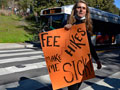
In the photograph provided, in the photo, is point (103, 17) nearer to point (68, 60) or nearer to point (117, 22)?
point (117, 22)

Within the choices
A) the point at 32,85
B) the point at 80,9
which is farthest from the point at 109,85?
the point at 80,9

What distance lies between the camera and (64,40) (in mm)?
2410

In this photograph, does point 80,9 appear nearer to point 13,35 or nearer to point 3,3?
point 13,35

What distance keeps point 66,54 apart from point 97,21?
36.0 ft

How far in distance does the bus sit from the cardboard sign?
735cm

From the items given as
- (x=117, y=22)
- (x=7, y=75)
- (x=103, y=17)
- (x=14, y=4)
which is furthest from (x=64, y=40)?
(x=14, y=4)

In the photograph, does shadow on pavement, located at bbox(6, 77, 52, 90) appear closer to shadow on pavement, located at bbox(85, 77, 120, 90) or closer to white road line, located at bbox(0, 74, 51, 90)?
white road line, located at bbox(0, 74, 51, 90)

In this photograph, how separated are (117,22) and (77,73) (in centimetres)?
1454

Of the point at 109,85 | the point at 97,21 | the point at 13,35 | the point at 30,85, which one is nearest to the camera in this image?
the point at 30,85

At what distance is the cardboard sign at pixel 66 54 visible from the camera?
239 centimetres

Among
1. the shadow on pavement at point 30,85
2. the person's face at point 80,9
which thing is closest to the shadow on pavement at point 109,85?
the shadow on pavement at point 30,85

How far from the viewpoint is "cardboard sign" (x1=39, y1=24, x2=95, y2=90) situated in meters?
2.39

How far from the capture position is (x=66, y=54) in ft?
7.92

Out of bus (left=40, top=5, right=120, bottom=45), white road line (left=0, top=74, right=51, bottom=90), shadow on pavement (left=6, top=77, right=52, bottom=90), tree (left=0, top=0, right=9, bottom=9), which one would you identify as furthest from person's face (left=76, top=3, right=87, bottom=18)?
tree (left=0, top=0, right=9, bottom=9)
